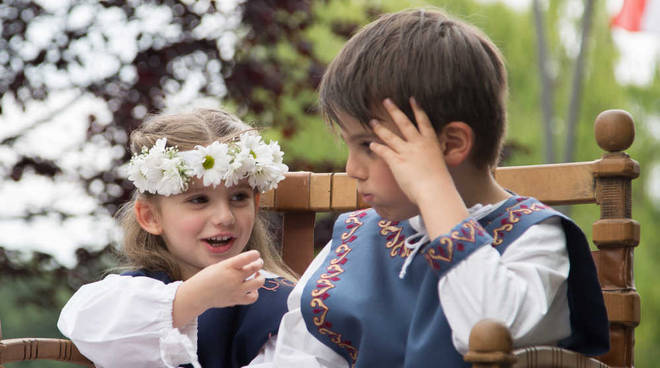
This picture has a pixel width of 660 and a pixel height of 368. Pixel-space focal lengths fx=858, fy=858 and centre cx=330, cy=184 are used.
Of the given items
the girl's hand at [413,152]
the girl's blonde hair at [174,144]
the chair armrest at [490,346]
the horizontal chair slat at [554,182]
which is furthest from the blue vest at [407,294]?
the girl's blonde hair at [174,144]

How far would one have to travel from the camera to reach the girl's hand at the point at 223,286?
7.24 ft

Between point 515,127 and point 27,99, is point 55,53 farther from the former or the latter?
point 515,127

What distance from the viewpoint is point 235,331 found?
2639 mm

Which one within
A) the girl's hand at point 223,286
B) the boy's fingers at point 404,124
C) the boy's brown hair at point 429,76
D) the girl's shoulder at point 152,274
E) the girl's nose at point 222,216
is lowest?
the girl's shoulder at point 152,274

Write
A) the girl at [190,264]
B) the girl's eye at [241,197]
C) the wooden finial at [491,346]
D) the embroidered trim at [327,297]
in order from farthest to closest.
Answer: the girl's eye at [241,197] → the girl at [190,264] → the embroidered trim at [327,297] → the wooden finial at [491,346]

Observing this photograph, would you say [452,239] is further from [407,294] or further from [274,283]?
[274,283]

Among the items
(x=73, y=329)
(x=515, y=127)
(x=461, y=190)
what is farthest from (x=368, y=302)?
(x=515, y=127)

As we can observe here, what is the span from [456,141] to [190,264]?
3.75ft

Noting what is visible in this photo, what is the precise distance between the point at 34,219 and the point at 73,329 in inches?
103

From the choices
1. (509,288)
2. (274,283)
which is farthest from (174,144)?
(509,288)

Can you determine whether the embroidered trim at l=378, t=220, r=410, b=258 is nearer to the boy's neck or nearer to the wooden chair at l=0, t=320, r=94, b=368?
the boy's neck

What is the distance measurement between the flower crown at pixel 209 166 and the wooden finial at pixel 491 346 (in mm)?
1302

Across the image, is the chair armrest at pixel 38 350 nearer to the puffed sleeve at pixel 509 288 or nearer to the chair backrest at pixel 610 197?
the puffed sleeve at pixel 509 288

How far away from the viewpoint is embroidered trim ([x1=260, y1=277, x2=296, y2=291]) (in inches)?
106
